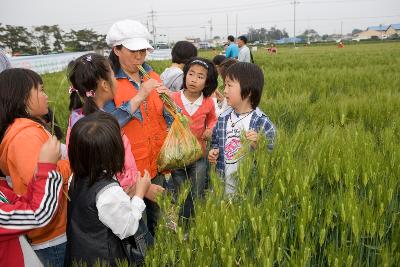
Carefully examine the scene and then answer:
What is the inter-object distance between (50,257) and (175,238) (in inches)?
30.6

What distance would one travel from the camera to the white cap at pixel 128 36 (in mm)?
2105

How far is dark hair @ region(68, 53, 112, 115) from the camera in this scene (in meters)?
1.82

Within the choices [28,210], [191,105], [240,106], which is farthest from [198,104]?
[28,210]

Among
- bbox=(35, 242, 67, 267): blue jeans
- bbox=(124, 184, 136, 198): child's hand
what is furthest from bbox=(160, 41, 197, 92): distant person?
bbox=(35, 242, 67, 267): blue jeans

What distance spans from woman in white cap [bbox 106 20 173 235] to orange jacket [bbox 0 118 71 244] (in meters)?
0.65

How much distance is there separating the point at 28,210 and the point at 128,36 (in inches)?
46.6

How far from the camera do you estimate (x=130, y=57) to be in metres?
2.15

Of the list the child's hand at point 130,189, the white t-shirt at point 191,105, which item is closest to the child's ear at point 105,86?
the child's hand at point 130,189

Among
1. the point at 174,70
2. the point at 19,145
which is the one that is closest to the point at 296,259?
the point at 19,145

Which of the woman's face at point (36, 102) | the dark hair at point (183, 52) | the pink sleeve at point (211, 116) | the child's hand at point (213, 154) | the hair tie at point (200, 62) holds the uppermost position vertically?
the dark hair at point (183, 52)

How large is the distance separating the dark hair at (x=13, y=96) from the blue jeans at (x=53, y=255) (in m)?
0.54

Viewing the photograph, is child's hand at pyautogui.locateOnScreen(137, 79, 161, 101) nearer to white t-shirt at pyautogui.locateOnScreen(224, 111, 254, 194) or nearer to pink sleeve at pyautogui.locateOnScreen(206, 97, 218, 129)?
white t-shirt at pyautogui.locateOnScreen(224, 111, 254, 194)

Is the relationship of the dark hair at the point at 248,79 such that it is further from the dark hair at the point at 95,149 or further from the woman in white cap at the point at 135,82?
the dark hair at the point at 95,149

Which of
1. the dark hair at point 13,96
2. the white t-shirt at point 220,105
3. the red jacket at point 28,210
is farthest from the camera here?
the white t-shirt at point 220,105
